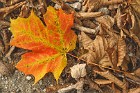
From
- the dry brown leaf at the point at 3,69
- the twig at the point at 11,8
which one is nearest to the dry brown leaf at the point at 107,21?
the twig at the point at 11,8

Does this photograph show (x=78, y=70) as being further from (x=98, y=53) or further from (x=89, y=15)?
(x=89, y=15)

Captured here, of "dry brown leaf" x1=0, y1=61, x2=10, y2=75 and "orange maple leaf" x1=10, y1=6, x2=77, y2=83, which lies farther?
"dry brown leaf" x1=0, y1=61, x2=10, y2=75

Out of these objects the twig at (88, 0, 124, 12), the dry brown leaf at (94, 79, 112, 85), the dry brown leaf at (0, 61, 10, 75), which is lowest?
the dry brown leaf at (94, 79, 112, 85)

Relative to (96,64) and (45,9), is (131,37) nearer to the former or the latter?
(96,64)

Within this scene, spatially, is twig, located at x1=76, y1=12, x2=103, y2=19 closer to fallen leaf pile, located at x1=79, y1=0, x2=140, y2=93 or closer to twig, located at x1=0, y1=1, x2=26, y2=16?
fallen leaf pile, located at x1=79, y1=0, x2=140, y2=93

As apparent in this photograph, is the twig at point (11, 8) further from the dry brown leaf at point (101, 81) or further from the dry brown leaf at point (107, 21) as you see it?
the dry brown leaf at point (101, 81)

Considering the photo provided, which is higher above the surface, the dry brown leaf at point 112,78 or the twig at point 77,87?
the dry brown leaf at point 112,78

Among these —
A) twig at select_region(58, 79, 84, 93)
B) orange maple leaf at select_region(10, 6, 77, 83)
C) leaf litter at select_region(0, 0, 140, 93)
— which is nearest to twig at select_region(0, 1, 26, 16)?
leaf litter at select_region(0, 0, 140, 93)

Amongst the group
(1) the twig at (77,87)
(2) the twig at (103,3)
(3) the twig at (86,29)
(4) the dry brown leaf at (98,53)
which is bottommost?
(1) the twig at (77,87)
